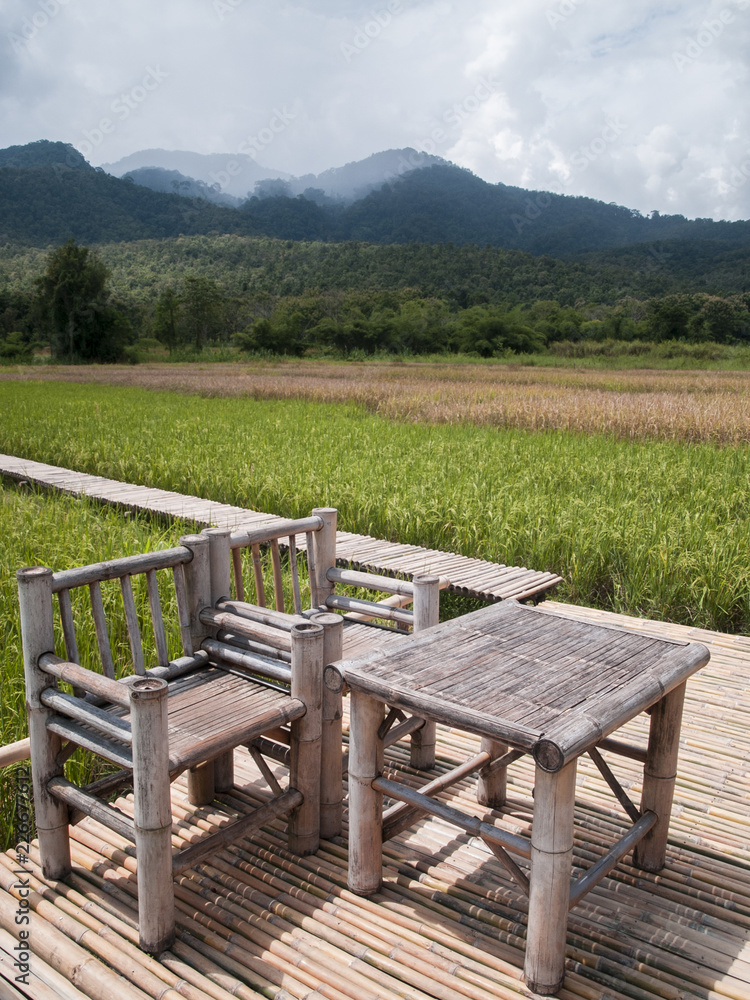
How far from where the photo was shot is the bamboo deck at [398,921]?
5.28ft

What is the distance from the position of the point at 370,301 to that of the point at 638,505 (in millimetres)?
53027

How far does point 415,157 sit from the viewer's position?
196375mm

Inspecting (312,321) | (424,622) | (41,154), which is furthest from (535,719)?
(41,154)

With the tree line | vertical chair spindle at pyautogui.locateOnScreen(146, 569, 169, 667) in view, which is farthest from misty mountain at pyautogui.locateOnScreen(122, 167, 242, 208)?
vertical chair spindle at pyautogui.locateOnScreen(146, 569, 169, 667)

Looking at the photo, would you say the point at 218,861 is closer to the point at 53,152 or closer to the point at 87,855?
the point at 87,855

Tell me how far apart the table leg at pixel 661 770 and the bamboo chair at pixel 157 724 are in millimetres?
950

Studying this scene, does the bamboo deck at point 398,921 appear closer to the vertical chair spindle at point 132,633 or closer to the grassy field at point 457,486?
the vertical chair spindle at point 132,633

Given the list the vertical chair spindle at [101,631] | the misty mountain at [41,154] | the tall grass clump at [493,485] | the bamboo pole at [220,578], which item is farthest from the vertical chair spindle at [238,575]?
the misty mountain at [41,154]

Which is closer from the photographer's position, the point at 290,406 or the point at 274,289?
the point at 290,406

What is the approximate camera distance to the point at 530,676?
1.83 metres

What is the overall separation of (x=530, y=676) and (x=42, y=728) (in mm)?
1346

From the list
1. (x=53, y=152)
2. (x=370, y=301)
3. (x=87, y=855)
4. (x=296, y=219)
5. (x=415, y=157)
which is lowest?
(x=87, y=855)

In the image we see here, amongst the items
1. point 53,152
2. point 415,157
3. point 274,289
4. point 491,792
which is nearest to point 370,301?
point 274,289

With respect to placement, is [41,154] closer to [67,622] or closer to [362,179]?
[362,179]
